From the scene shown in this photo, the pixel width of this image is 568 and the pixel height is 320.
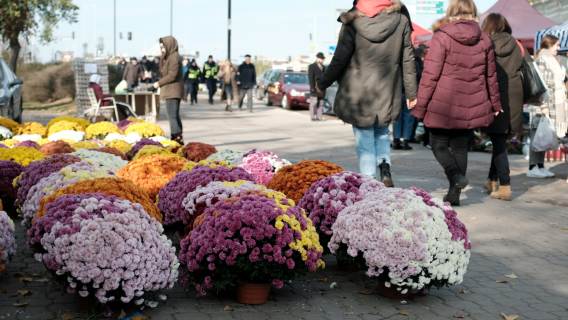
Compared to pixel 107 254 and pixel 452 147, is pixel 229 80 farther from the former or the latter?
pixel 107 254

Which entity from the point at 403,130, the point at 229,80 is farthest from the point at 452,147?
the point at 229,80

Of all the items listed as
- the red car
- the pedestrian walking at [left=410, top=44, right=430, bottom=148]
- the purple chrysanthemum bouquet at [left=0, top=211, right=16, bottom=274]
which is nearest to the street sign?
the red car

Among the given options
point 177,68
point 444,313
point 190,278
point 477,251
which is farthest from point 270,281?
point 177,68

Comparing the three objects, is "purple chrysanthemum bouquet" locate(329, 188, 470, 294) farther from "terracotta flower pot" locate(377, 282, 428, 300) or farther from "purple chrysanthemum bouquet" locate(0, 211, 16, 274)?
"purple chrysanthemum bouquet" locate(0, 211, 16, 274)

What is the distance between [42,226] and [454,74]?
189 inches

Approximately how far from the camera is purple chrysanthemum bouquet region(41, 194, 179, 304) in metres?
4.80

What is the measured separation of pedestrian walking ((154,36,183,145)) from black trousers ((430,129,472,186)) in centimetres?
632

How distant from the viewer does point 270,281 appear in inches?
207

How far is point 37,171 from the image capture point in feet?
24.6

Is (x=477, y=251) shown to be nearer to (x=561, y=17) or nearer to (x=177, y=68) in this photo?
(x=177, y=68)

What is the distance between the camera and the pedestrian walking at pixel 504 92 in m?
9.86

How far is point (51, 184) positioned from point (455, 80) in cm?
405

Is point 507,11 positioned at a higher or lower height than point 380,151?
higher

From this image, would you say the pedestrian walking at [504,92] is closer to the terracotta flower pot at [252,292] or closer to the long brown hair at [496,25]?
the long brown hair at [496,25]
